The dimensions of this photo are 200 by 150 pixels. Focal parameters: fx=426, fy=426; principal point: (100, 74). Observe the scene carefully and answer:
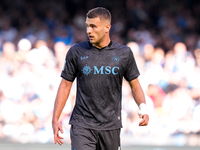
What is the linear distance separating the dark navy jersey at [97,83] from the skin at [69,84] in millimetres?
83

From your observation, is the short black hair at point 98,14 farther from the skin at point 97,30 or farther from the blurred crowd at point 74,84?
the blurred crowd at point 74,84

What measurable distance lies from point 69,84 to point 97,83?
0.31m

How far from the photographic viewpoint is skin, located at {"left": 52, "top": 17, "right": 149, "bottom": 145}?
3.97m

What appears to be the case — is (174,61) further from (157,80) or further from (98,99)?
(98,99)

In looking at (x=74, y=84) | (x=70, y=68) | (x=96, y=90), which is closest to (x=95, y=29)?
(x=70, y=68)

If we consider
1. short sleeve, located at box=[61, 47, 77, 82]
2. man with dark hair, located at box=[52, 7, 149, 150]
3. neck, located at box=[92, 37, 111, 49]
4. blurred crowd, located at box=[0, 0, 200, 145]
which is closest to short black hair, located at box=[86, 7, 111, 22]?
man with dark hair, located at box=[52, 7, 149, 150]

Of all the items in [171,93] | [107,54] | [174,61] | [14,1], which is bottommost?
[107,54]

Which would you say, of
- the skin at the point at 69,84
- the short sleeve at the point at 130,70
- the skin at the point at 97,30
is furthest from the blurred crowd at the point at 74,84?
the skin at the point at 97,30

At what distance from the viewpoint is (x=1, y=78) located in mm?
9305

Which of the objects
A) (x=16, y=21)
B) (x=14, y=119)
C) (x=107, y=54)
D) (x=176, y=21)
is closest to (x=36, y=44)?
(x=16, y=21)

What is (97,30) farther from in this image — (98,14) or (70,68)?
(70,68)

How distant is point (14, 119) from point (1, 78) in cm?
97

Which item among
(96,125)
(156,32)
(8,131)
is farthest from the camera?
(156,32)

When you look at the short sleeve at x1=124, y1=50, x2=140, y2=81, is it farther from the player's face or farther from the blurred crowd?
the blurred crowd
